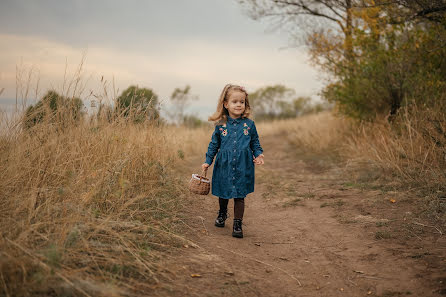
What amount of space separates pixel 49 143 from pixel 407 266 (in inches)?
138

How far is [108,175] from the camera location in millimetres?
3484

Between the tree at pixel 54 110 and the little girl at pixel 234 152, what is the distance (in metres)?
1.66

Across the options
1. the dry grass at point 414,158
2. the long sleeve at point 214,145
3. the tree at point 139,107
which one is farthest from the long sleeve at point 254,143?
the dry grass at point 414,158

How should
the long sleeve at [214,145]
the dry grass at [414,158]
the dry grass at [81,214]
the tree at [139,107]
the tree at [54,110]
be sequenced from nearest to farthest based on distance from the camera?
the dry grass at [81,214], the tree at [54,110], the long sleeve at [214,145], the dry grass at [414,158], the tree at [139,107]

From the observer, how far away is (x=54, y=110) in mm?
4195

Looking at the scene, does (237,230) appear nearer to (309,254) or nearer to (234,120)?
(309,254)

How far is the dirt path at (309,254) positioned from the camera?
2.55 metres

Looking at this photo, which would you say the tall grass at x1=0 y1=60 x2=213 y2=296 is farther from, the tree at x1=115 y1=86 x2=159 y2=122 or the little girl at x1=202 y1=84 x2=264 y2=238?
the little girl at x1=202 y1=84 x2=264 y2=238

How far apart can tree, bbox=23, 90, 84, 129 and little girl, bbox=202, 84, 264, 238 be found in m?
1.66

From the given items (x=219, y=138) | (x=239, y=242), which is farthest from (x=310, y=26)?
(x=239, y=242)

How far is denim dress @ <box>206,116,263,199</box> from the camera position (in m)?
3.76

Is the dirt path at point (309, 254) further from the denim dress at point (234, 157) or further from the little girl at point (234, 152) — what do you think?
the denim dress at point (234, 157)

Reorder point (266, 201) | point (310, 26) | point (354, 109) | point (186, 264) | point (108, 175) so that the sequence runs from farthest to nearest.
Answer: point (310, 26), point (354, 109), point (266, 201), point (108, 175), point (186, 264)

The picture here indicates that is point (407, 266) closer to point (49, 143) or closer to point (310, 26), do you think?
point (49, 143)
